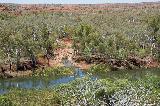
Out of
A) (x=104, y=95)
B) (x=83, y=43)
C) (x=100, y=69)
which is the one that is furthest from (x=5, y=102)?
(x=83, y=43)

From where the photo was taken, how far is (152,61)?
98625 millimetres

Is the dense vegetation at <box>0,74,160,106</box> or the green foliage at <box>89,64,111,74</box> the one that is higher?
the dense vegetation at <box>0,74,160,106</box>

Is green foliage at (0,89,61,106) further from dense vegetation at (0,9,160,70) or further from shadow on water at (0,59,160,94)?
dense vegetation at (0,9,160,70)

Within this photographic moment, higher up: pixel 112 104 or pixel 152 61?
pixel 112 104

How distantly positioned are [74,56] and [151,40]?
69.5 ft

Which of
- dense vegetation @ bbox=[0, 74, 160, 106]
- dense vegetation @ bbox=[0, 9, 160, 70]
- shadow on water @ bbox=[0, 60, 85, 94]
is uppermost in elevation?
dense vegetation @ bbox=[0, 74, 160, 106]

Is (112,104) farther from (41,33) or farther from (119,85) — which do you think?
(41,33)

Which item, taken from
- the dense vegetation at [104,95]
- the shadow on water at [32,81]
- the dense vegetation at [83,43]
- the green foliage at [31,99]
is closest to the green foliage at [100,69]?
the dense vegetation at [83,43]

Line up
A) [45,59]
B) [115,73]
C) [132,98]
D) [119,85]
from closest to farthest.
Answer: [132,98]
[119,85]
[115,73]
[45,59]

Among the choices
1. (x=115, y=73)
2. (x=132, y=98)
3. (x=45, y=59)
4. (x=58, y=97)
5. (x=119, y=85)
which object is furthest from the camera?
(x=45, y=59)

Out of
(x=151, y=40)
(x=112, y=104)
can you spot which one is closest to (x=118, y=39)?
(x=151, y=40)

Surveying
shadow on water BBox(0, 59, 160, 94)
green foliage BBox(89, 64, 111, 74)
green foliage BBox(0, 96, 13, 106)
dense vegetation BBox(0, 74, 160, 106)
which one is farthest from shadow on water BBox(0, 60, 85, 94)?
dense vegetation BBox(0, 74, 160, 106)

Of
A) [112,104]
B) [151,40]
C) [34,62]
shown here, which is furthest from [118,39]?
[112,104]

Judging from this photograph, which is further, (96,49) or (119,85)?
(96,49)
